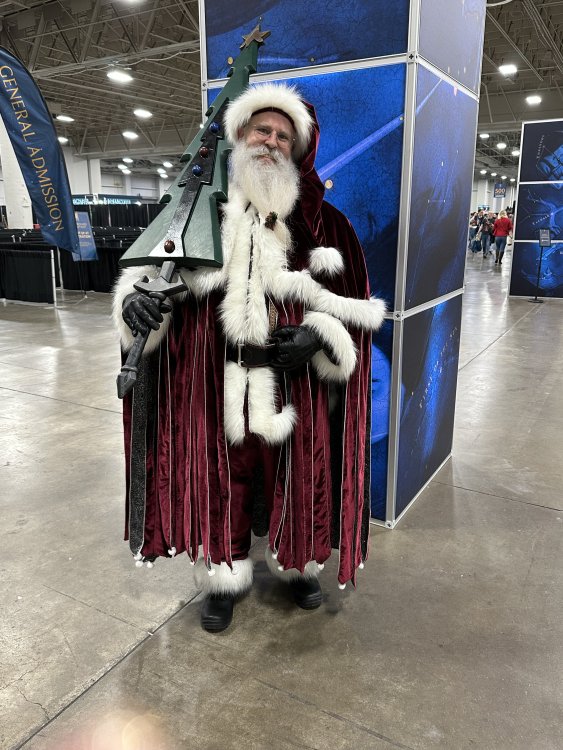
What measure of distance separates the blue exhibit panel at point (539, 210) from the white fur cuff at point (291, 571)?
9.23 metres

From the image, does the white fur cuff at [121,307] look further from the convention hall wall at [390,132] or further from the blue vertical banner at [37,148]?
the blue vertical banner at [37,148]

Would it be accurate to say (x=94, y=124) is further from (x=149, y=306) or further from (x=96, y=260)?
(x=149, y=306)

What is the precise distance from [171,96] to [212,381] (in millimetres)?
18692

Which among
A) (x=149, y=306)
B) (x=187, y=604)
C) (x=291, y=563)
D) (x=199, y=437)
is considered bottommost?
(x=187, y=604)

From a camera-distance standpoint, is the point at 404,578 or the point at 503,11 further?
the point at 503,11

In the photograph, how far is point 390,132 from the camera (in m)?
2.20

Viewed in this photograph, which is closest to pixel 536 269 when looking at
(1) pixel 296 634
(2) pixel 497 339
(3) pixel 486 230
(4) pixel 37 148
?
(2) pixel 497 339

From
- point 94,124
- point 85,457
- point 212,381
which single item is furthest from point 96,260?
point 94,124

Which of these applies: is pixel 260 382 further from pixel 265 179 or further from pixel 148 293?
pixel 265 179

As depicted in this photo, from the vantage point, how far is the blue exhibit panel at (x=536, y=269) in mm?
9719

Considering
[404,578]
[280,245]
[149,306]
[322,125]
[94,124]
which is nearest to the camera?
[149,306]

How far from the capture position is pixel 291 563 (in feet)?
6.05

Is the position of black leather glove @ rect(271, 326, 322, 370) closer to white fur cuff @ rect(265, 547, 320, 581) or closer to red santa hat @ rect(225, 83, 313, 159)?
red santa hat @ rect(225, 83, 313, 159)

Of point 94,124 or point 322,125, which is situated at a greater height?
point 94,124
